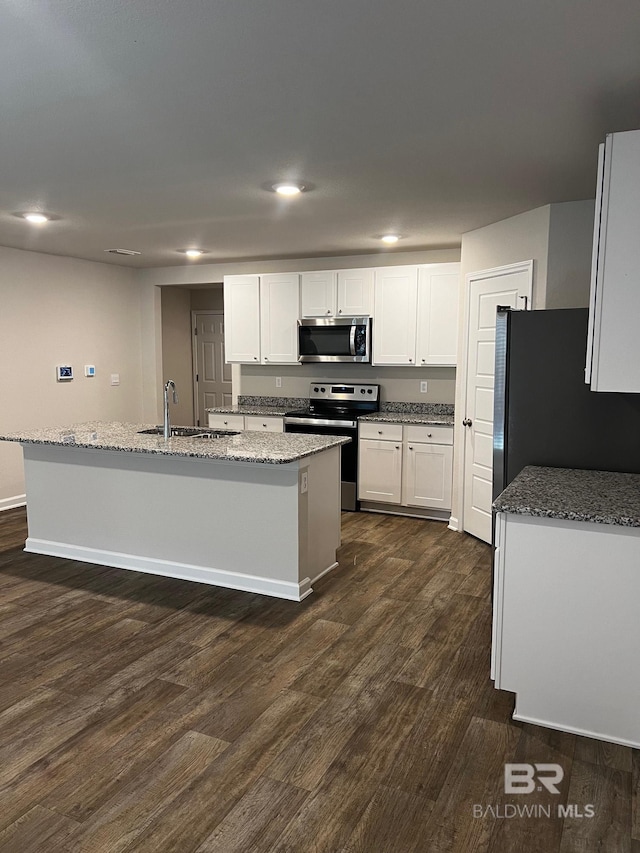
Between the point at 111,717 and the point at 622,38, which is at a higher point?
the point at 622,38

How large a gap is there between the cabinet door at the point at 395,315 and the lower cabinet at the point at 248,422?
1.20 meters

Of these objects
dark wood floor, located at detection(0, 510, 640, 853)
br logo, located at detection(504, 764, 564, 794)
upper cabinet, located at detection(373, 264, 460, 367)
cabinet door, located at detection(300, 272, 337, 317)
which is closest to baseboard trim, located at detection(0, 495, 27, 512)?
dark wood floor, located at detection(0, 510, 640, 853)

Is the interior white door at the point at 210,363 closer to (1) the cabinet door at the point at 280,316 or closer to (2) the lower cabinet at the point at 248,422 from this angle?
(2) the lower cabinet at the point at 248,422

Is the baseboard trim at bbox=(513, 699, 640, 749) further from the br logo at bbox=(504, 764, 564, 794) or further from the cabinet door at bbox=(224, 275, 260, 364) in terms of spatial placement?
the cabinet door at bbox=(224, 275, 260, 364)

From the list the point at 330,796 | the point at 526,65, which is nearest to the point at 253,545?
the point at 330,796

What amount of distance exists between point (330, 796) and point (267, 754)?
319mm

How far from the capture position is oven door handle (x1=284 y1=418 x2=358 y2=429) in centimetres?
572

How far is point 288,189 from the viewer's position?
358 centimetres

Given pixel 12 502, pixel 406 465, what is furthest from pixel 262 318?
pixel 12 502

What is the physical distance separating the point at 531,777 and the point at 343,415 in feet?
13.0

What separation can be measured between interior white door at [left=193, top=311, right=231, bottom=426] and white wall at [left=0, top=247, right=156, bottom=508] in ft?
3.82

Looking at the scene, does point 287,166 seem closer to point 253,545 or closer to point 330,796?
point 253,545

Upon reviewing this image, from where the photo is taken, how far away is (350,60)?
6.56 feet

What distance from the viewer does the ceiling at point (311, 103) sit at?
1.76 metres
